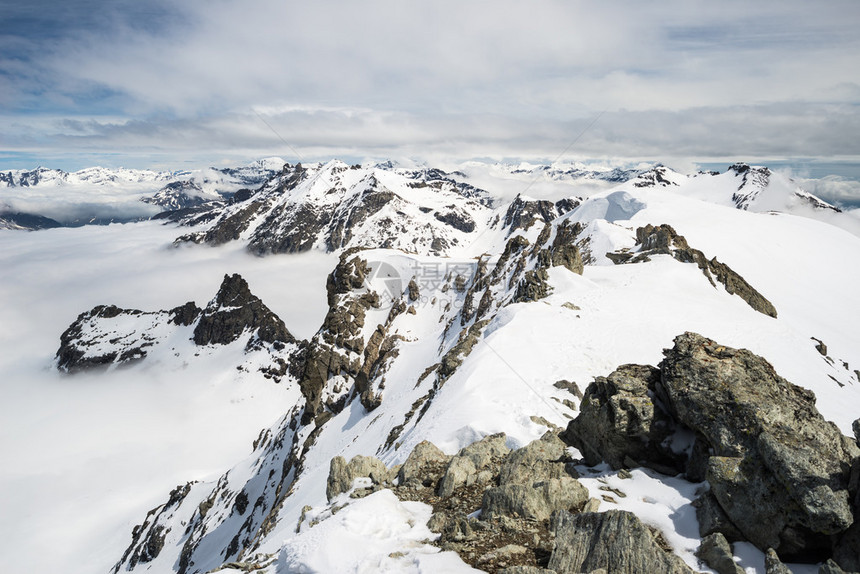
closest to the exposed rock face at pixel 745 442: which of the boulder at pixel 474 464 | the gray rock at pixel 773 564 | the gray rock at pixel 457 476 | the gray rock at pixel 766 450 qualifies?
the gray rock at pixel 766 450

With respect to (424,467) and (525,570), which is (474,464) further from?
(525,570)

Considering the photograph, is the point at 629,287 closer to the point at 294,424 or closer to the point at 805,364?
the point at 805,364

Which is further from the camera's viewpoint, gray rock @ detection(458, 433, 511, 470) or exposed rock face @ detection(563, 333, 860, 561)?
gray rock @ detection(458, 433, 511, 470)

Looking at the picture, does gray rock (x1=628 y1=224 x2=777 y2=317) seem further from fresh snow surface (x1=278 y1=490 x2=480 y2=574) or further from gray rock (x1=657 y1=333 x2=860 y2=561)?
fresh snow surface (x1=278 y1=490 x2=480 y2=574)

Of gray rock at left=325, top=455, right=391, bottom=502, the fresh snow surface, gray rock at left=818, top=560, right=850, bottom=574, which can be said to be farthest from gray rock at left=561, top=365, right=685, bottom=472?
gray rock at left=325, top=455, right=391, bottom=502

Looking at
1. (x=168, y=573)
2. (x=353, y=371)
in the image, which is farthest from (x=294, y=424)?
(x=168, y=573)

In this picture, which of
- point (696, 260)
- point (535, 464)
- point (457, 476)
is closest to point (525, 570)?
point (535, 464)
